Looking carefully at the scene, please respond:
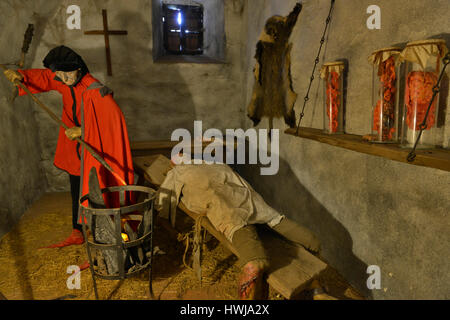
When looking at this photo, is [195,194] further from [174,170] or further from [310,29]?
[310,29]

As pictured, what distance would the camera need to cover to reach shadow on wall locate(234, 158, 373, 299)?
2.83m

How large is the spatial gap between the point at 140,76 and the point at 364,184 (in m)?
4.18

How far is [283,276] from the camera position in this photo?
6.64 feet

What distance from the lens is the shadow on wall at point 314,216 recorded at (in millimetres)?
2826

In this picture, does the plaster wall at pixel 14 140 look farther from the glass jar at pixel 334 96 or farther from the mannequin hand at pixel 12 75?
the glass jar at pixel 334 96

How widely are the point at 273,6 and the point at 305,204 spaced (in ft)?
8.99

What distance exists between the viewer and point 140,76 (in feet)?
17.8

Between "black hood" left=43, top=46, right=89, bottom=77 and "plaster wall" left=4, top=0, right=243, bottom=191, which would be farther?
"plaster wall" left=4, top=0, right=243, bottom=191

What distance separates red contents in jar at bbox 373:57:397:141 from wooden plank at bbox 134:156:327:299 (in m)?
1.02

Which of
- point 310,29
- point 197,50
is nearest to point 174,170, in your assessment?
point 310,29

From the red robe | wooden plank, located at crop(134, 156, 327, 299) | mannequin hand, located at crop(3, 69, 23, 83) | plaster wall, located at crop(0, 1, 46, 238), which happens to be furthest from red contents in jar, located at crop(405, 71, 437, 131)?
plaster wall, located at crop(0, 1, 46, 238)

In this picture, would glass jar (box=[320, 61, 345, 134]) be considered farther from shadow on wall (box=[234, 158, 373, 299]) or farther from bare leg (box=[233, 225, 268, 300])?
bare leg (box=[233, 225, 268, 300])

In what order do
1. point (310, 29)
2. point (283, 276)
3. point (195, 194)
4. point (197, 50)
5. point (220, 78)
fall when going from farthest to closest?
point (197, 50) < point (220, 78) < point (310, 29) < point (195, 194) < point (283, 276)

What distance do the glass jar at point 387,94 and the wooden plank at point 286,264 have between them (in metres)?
0.98
